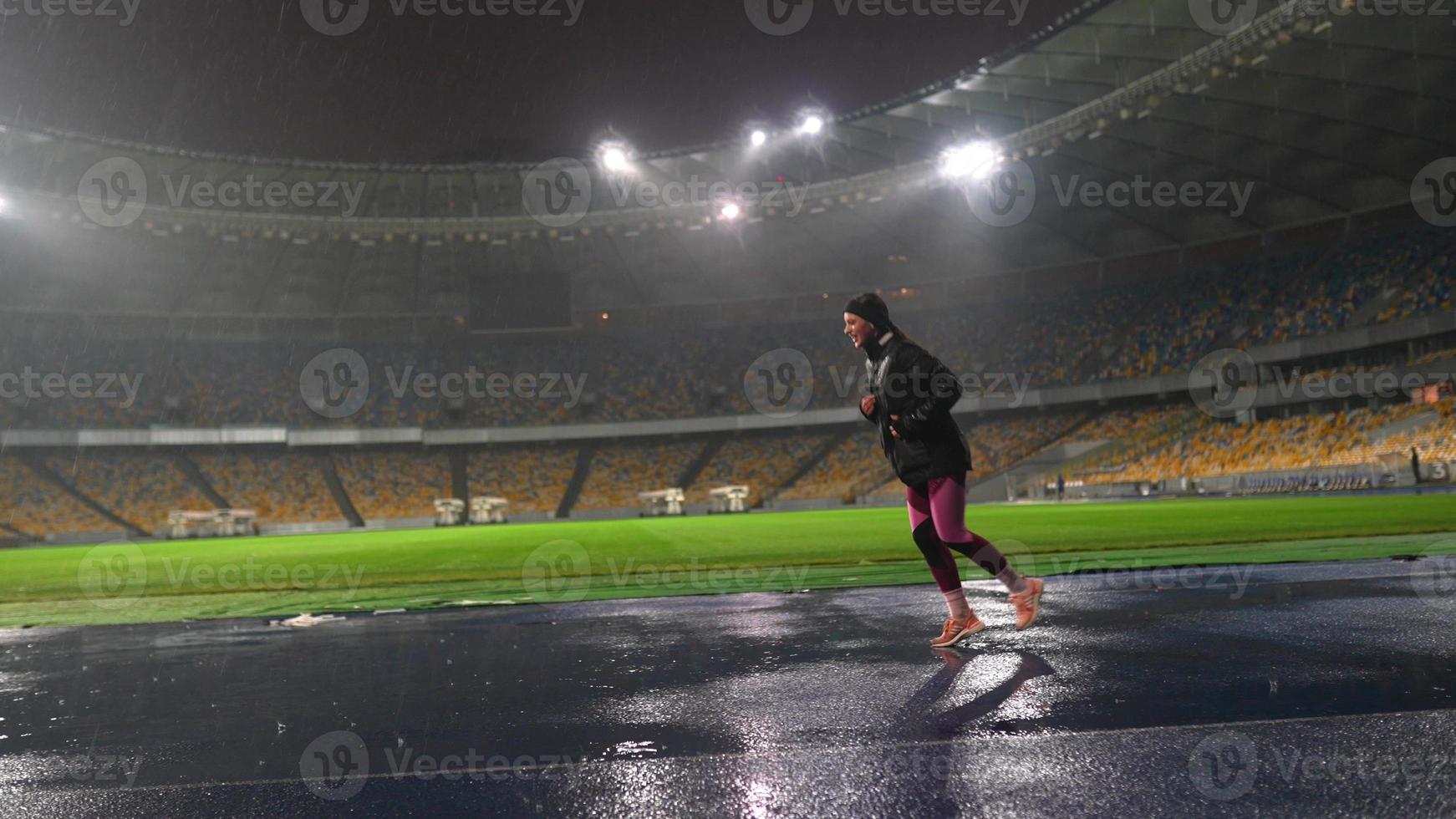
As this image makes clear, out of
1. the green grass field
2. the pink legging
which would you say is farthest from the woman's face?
the green grass field

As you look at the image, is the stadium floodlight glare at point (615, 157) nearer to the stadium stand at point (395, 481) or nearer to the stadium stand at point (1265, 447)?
the stadium stand at point (395, 481)

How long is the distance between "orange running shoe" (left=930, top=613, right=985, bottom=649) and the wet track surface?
98 mm

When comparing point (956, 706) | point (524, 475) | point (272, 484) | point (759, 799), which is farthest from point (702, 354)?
point (759, 799)

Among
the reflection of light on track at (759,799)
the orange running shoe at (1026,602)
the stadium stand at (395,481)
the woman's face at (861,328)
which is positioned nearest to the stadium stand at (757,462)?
the stadium stand at (395,481)

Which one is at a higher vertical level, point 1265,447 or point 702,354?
point 702,354

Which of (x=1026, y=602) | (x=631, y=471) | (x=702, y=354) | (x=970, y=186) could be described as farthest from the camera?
(x=702, y=354)

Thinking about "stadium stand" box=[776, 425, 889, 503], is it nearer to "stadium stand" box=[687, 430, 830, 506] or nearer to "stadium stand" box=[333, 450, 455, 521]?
"stadium stand" box=[687, 430, 830, 506]

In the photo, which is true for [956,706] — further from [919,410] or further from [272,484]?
[272,484]

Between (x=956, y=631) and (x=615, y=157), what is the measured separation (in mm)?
39397

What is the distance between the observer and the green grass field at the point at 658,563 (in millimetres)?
8320

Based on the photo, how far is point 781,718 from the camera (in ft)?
10.3

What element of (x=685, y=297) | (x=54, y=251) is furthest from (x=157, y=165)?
(x=685, y=297)

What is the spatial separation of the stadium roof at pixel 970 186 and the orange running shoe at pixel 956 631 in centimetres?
2744

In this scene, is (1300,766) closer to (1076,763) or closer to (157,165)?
(1076,763)
